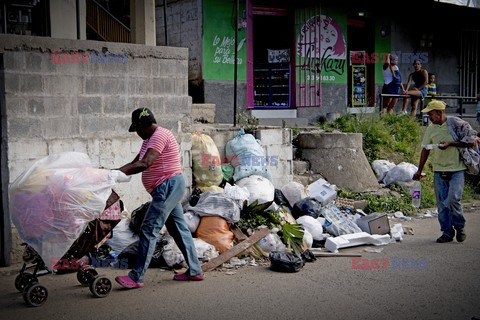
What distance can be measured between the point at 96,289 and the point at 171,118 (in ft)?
10.3

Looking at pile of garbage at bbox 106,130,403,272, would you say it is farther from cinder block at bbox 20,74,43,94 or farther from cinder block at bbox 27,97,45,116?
cinder block at bbox 20,74,43,94

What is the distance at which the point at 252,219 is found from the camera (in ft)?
23.6

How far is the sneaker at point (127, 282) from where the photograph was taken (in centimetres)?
531

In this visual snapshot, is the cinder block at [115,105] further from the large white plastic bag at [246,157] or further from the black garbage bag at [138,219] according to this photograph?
the large white plastic bag at [246,157]

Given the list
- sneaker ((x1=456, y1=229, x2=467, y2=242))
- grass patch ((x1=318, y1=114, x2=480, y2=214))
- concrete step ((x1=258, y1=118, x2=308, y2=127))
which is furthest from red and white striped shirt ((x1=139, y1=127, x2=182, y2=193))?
concrete step ((x1=258, y1=118, x2=308, y2=127))

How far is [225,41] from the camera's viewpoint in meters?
12.9

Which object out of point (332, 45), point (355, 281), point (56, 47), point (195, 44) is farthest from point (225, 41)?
point (355, 281)

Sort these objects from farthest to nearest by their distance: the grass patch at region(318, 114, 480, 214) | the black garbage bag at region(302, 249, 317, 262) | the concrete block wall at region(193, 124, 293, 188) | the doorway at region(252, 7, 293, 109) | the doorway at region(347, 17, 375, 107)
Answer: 1. the doorway at region(347, 17, 375, 107)
2. the doorway at region(252, 7, 293, 109)
3. the grass patch at region(318, 114, 480, 214)
4. the concrete block wall at region(193, 124, 293, 188)
5. the black garbage bag at region(302, 249, 317, 262)

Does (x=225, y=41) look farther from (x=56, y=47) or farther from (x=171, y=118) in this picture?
(x=56, y=47)

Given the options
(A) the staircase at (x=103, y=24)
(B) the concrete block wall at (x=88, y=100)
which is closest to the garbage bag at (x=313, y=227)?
(B) the concrete block wall at (x=88, y=100)

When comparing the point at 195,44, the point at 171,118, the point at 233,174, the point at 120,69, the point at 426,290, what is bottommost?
the point at 426,290

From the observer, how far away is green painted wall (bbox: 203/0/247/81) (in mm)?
12648

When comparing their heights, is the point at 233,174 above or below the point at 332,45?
below

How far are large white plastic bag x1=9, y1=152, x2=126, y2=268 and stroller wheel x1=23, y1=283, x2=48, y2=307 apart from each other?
0.30 m
